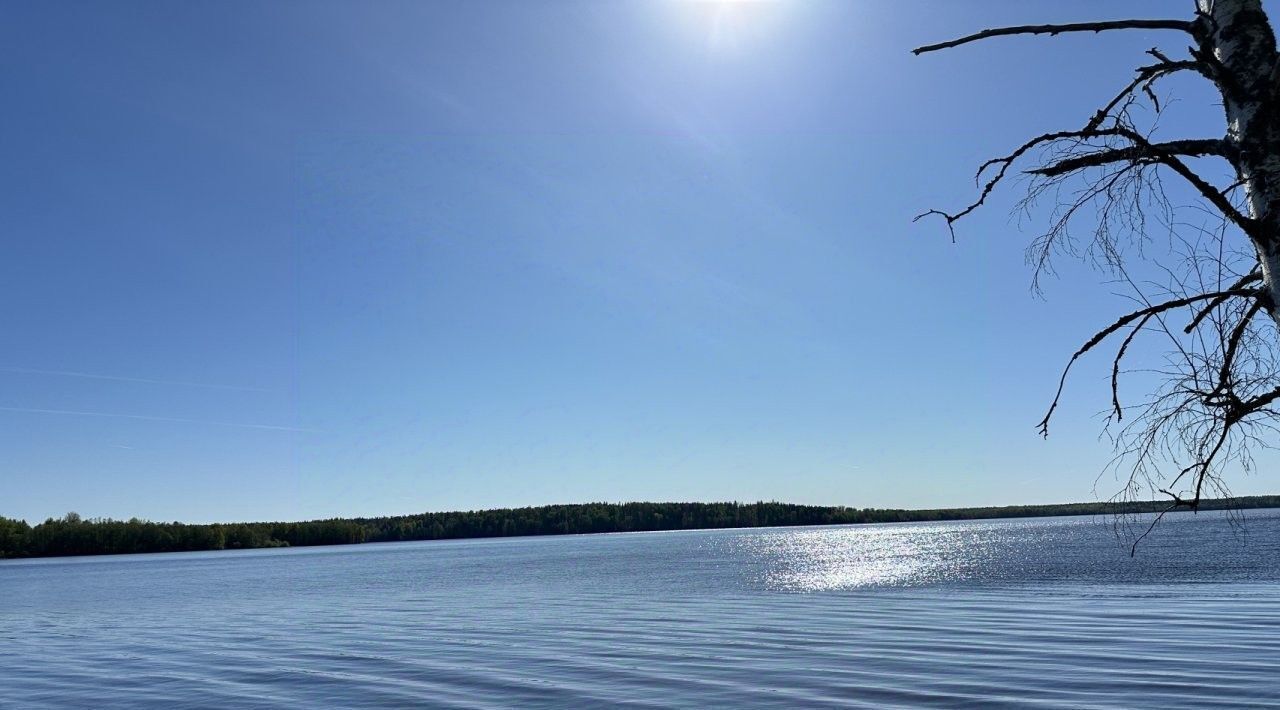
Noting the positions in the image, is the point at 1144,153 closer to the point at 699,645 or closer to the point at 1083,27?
the point at 1083,27

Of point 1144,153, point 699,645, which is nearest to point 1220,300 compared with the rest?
point 1144,153

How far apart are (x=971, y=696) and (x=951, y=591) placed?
28.1 metres

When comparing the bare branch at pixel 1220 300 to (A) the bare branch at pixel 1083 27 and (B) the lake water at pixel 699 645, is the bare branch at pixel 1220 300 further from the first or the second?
(B) the lake water at pixel 699 645

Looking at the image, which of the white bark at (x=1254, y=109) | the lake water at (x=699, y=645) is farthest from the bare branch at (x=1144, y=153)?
the lake water at (x=699, y=645)

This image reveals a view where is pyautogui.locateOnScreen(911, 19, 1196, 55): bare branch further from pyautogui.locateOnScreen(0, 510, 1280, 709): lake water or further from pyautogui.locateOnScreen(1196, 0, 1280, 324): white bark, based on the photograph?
pyautogui.locateOnScreen(0, 510, 1280, 709): lake water

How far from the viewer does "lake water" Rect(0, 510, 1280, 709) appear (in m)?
16.1

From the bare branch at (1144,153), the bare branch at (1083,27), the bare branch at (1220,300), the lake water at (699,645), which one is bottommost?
the lake water at (699,645)

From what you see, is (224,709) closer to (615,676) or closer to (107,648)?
(615,676)

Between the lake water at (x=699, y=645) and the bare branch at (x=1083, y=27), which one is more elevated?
the bare branch at (x=1083, y=27)

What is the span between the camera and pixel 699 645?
23.2 meters

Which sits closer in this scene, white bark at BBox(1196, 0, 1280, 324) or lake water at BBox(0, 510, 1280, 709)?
white bark at BBox(1196, 0, 1280, 324)

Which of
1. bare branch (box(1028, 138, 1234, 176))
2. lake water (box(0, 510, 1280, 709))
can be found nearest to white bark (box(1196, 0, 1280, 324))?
bare branch (box(1028, 138, 1234, 176))

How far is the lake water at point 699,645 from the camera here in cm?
1614

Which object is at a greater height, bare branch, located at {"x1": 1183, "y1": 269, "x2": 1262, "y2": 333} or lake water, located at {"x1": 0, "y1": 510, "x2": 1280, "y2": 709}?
bare branch, located at {"x1": 1183, "y1": 269, "x2": 1262, "y2": 333}
